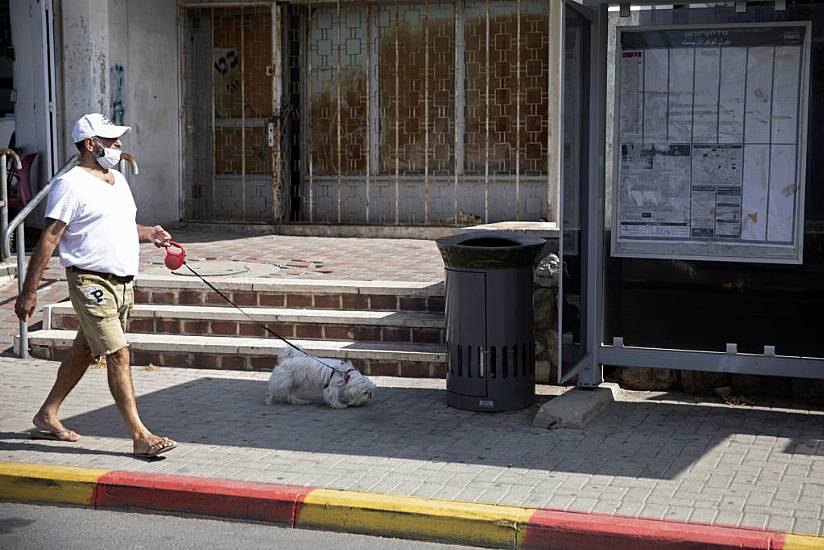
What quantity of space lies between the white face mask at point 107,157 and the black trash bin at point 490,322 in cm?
227

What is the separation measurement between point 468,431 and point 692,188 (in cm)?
231

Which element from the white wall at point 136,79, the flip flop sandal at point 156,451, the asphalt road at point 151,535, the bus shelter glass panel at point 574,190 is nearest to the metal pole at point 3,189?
the white wall at point 136,79

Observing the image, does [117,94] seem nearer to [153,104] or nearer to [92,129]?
[153,104]

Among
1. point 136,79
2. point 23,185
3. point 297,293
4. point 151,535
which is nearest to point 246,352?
point 297,293

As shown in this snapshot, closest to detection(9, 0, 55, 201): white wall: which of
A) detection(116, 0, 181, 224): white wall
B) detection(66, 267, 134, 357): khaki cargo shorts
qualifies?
detection(116, 0, 181, 224): white wall

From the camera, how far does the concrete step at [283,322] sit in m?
8.98

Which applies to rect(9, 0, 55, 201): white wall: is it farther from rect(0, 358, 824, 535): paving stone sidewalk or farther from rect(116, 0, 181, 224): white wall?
rect(0, 358, 824, 535): paving stone sidewalk

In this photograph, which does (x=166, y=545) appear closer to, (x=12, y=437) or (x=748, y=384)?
(x=12, y=437)

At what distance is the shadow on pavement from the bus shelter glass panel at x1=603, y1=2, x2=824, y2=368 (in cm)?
63

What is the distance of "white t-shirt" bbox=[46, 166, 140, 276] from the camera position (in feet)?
21.2

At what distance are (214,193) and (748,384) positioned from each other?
28.4 ft

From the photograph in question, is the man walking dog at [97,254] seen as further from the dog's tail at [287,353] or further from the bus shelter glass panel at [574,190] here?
the bus shelter glass panel at [574,190]

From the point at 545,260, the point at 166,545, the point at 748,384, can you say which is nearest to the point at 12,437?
the point at 166,545

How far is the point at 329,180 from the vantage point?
1427cm
